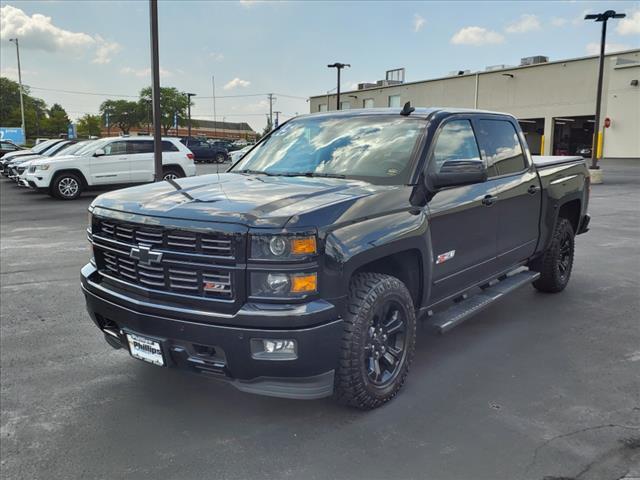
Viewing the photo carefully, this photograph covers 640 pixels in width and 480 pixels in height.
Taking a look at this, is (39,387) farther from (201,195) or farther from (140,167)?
(140,167)

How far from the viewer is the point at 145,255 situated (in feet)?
10.4

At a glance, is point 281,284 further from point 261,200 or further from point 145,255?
point 145,255

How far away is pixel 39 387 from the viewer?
3.89 metres

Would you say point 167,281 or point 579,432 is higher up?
point 167,281

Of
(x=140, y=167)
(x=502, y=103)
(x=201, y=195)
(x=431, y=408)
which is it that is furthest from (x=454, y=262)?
(x=502, y=103)

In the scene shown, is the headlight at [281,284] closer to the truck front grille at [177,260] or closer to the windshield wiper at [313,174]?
the truck front grille at [177,260]

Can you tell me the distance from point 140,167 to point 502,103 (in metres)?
33.0

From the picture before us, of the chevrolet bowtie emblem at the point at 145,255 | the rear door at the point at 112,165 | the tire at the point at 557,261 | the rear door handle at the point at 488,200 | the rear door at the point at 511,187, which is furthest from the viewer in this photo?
the rear door at the point at 112,165

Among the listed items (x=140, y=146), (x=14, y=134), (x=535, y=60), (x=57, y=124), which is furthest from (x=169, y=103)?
(x=140, y=146)

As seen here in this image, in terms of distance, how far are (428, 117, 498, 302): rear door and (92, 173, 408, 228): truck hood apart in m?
0.53

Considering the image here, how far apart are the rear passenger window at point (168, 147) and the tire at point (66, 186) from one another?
2.56m

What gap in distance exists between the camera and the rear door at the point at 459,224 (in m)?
3.96

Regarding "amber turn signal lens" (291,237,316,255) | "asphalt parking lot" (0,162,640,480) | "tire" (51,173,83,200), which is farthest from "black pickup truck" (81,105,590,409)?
"tire" (51,173,83,200)

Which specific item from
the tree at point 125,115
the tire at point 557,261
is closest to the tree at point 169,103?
the tree at point 125,115
